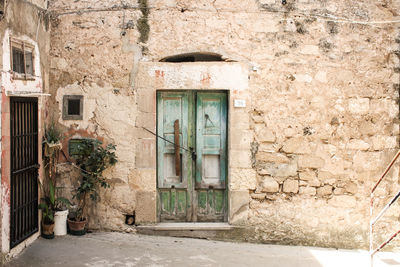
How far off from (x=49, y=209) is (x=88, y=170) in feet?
2.22

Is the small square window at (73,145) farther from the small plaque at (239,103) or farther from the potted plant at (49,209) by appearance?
the small plaque at (239,103)

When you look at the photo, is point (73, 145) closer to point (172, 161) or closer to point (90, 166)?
point (90, 166)

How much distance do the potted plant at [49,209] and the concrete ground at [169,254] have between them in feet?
0.36

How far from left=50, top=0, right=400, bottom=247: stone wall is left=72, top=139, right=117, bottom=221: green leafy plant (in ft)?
0.51

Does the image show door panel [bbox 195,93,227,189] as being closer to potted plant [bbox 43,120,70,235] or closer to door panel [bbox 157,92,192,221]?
door panel [bbox 157,92,192,221]

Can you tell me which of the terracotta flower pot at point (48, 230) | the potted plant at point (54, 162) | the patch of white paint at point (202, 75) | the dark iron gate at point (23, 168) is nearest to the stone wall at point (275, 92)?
the patch of white paint at point (202, 75)

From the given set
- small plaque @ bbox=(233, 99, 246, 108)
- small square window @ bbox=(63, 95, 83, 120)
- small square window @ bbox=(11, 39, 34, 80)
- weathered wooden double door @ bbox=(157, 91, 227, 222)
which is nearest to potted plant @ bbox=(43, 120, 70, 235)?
small square window @ bbox=(63, 95, 83, 120)

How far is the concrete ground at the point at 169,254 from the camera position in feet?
15.1

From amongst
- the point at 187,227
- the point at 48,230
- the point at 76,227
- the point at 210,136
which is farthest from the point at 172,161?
the point at 48,230

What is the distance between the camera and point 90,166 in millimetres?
5328

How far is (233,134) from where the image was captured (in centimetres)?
542

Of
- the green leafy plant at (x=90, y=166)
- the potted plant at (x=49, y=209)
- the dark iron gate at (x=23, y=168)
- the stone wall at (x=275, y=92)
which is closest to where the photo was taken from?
the dark iron gate at (x=23, y=168)

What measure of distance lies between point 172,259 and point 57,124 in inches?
92.7

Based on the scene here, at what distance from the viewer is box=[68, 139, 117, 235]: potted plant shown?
5266 millimetres
